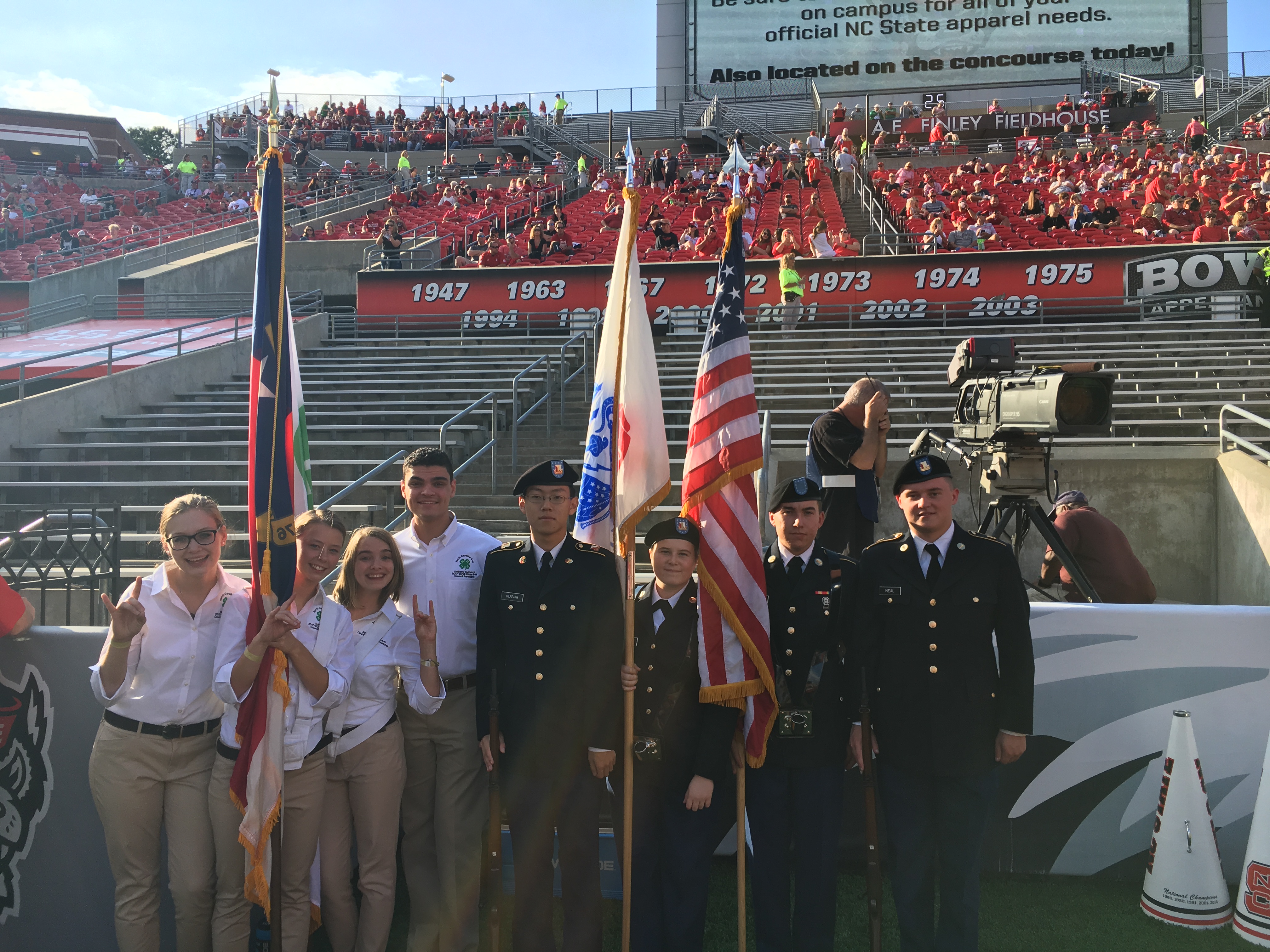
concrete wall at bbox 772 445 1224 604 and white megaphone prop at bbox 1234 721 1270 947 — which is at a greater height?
concrete wall at bbox 772 445 1224 604

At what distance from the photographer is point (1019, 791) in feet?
12.7

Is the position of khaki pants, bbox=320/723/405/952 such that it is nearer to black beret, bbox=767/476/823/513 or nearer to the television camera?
black beret, bbox=767/476/823/513

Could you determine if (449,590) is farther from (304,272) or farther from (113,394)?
(304,272)

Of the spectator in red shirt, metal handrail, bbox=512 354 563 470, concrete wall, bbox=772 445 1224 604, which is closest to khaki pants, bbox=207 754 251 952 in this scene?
metal handrail, bbox=512 354 563 470

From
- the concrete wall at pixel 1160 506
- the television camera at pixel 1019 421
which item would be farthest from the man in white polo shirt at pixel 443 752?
the concrete wall at pixel 1160 506

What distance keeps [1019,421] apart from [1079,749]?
71.9 inches

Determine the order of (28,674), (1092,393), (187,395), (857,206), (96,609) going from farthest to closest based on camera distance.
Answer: (857,206) → (187,395) → (96,609) → (1092,393) → (28,674)

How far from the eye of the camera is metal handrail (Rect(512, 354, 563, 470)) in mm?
9141

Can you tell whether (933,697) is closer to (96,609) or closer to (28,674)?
(28,674)

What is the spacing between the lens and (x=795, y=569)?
136 inches

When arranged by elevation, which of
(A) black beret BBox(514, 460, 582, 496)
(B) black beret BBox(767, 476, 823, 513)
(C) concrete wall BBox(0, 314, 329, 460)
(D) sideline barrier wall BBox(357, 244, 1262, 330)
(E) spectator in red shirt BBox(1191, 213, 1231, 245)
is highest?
(E) spectator in red shirt BBox(1191, 213, 1231, 245)

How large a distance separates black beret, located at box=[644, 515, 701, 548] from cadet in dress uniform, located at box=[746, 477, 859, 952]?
0.99ft

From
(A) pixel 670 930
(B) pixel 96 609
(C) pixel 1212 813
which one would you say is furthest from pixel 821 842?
(B) pixel 96 609

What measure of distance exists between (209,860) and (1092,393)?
4.65 m
